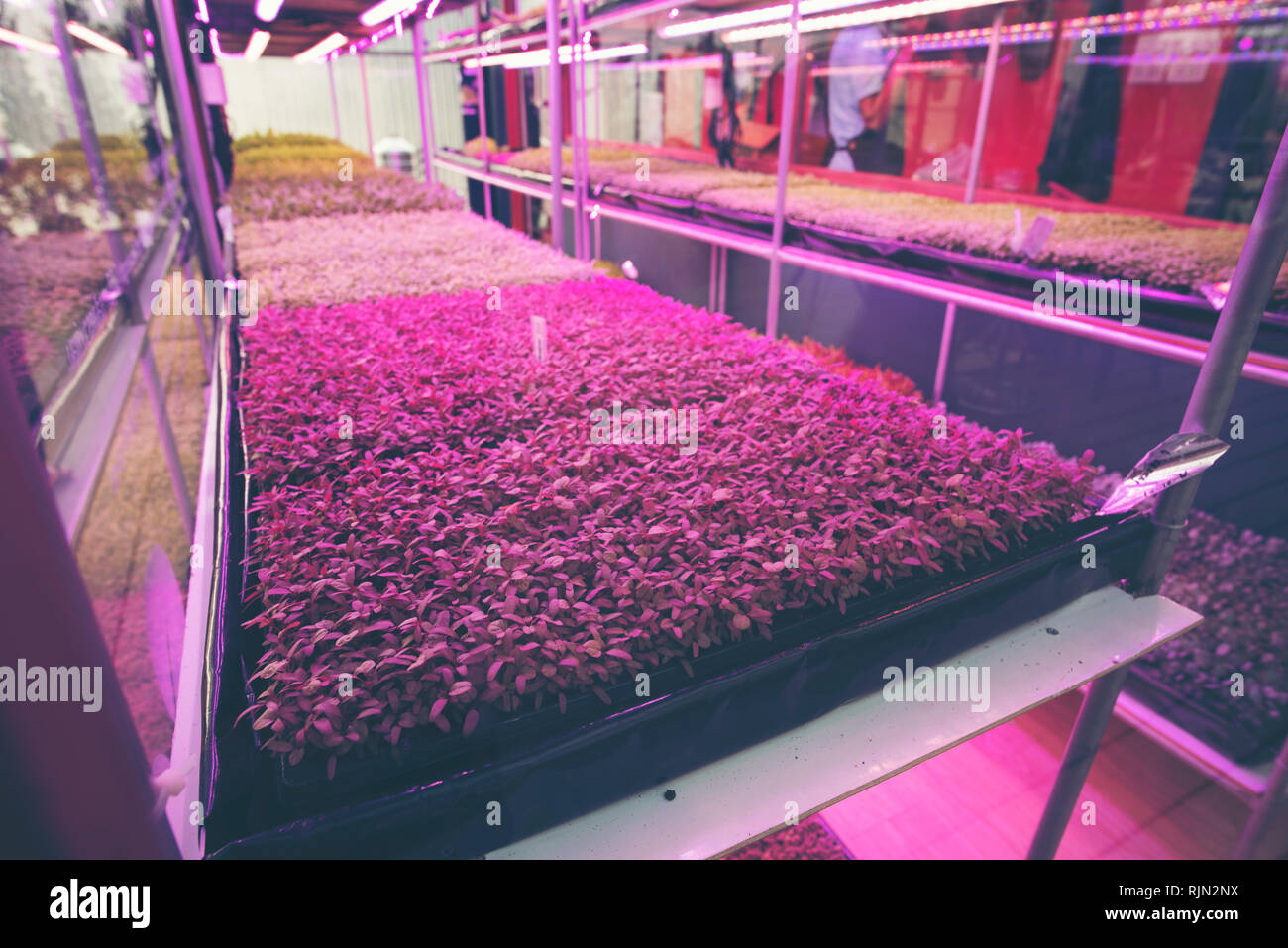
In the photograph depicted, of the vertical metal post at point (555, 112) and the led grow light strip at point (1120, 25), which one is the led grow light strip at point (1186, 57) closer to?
the led grow light strip at point (1120, 25)

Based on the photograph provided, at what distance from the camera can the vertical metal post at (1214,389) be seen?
1644mm

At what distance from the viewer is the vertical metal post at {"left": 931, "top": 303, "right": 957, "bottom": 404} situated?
13.6ft

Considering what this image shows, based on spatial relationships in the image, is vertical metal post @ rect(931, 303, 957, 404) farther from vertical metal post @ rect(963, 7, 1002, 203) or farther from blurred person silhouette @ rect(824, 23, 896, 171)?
blurred person silhouette @ rect(824, 23, 896, 171)

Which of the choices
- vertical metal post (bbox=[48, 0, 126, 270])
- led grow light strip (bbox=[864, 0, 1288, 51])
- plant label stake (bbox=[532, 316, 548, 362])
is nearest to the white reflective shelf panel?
plant label stake (bbox=[532, 316, 548, 362])

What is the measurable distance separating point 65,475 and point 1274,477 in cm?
468

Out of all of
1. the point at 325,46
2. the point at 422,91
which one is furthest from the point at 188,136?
the point at 325,46

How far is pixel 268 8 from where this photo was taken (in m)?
6.22

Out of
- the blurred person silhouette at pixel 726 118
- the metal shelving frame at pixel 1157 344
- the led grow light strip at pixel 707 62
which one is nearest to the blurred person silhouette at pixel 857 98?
the blurred person silhouette at pixel 726 118

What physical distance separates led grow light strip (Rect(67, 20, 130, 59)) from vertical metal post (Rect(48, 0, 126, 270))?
7.15 ft

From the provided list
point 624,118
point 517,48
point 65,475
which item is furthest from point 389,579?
point 624,118

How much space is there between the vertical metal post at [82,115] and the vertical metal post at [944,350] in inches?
175

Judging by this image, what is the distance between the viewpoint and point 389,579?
5.08 ft

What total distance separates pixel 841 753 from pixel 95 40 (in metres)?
8.75

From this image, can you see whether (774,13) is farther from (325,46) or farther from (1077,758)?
(325,46)
